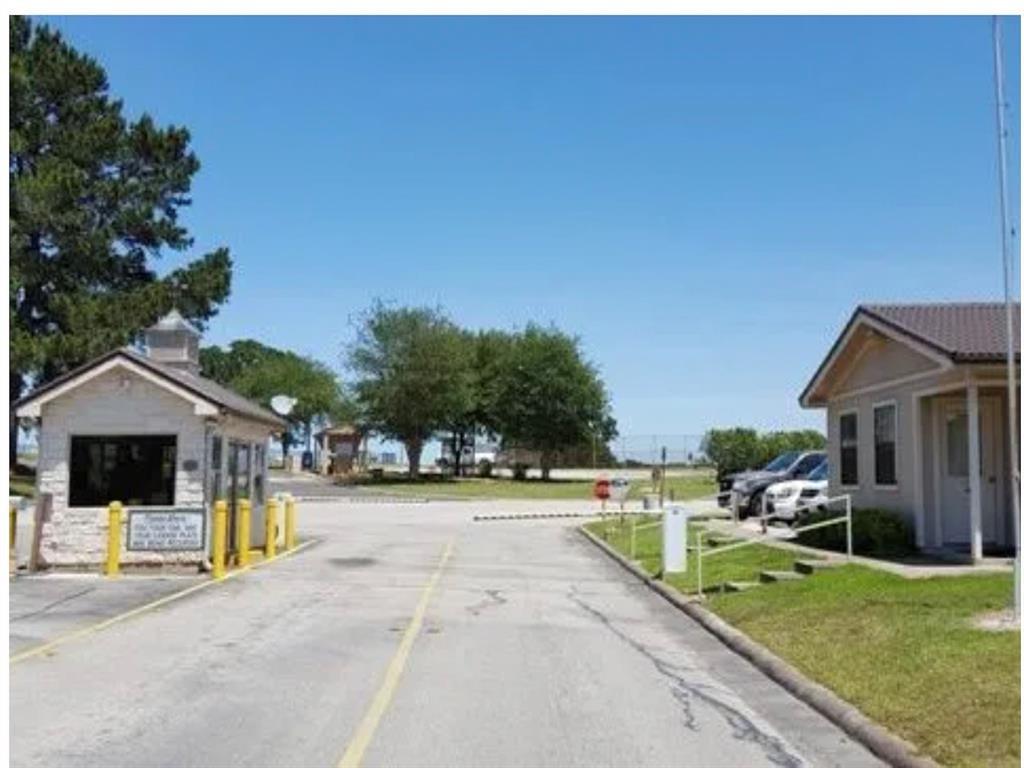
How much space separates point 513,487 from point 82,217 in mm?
27626

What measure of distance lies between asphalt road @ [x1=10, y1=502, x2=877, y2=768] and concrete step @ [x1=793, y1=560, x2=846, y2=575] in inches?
78.9

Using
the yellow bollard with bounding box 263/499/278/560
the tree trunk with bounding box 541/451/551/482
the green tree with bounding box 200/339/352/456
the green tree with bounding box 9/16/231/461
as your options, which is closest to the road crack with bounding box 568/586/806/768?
the yellow bollard with bounding box 263/499/278/560

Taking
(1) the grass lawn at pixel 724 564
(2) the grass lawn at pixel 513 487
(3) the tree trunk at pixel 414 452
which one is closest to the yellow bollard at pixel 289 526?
(1) the grass lawn at pixel 724 564

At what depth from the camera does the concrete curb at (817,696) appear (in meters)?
8.44

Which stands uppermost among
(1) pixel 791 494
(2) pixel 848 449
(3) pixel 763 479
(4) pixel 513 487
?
(2) pixel 848 449

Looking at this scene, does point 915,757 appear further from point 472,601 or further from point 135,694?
point 472,601

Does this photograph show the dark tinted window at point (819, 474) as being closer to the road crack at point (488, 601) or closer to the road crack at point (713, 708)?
→ the road crack at point (488, 601)

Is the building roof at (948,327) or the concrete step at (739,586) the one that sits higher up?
the building roof at (948,327)

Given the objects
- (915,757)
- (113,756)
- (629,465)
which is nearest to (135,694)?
(113,756)

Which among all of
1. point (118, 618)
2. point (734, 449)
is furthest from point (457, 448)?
point (118, 618)

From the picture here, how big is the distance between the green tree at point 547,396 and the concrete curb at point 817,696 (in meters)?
62.7

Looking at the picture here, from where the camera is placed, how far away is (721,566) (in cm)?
2184

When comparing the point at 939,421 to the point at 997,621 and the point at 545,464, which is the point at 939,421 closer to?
the point at 997,621

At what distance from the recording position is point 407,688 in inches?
438
